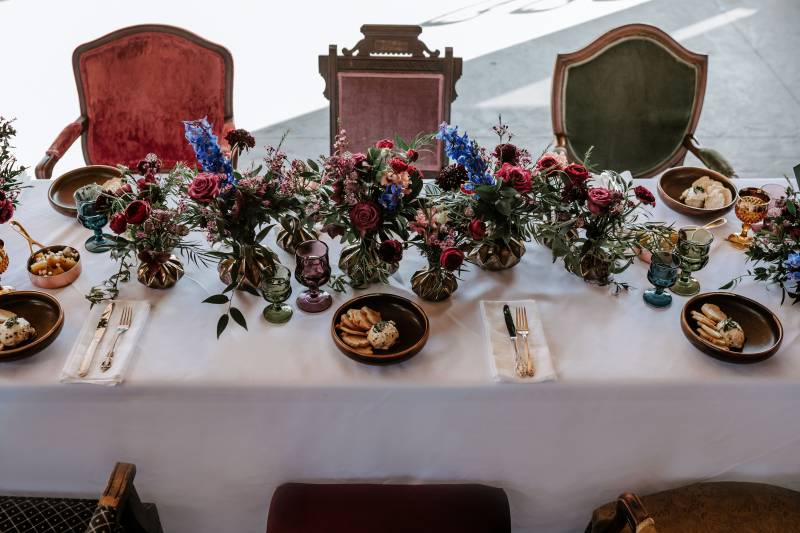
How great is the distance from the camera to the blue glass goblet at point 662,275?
1597 millimetres

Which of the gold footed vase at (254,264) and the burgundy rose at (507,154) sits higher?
the burgundy rose at (507,154)

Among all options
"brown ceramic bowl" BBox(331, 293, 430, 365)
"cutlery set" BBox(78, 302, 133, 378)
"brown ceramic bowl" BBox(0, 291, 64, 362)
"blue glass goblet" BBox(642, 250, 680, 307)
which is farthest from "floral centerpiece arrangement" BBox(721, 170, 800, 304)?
"brown ceramic bowl" BBox(0, 291, 64, 362)

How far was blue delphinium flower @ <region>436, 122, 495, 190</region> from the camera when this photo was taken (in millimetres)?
1479

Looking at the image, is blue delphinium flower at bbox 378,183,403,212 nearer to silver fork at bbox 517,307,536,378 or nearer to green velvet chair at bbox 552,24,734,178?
silver fork at bbox 517,307,536,378

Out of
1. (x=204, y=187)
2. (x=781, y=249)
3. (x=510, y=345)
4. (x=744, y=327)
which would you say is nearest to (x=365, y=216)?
(x=204, y=187)

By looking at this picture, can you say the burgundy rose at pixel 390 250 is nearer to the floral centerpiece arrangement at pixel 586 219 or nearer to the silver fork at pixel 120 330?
the floral centerpiece arrangement at pixel 586 219

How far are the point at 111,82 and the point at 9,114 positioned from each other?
2.20m

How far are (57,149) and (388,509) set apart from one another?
6.21ft

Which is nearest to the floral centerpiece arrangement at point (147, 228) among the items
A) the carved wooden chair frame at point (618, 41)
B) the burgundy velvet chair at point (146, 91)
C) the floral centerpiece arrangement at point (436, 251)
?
the floral centerpiece arrangement at point (436, 251)

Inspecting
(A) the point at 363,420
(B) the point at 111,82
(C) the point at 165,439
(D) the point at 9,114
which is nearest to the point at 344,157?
(A) the point at 363,420

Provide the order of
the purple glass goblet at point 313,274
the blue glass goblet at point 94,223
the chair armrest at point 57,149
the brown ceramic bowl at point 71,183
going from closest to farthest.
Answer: the purple glass goblet at point 313,274 → the blue glass goblet at point 94,223 → the brown ceramic bowl at point 71,183 → the chair armrest at point 57,149

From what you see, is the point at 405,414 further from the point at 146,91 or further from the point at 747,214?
the point at 146,91

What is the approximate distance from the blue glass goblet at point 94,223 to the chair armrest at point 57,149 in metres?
0.69

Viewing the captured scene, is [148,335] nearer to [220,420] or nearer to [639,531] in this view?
[220,420]
